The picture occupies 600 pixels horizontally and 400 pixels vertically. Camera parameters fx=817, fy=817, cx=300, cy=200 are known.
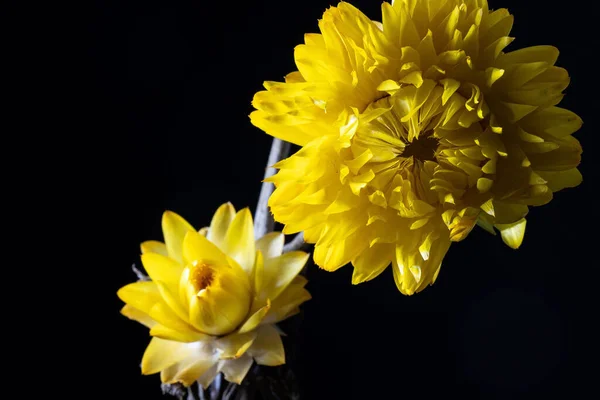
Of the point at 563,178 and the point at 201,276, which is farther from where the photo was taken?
the point at 201,276

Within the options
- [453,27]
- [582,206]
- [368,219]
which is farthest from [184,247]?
[582,206]

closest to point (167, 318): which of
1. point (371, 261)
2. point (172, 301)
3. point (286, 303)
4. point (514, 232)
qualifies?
point (172, 301)

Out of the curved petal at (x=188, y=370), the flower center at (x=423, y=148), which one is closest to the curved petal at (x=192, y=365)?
the curved petal at (x=188, y=370)

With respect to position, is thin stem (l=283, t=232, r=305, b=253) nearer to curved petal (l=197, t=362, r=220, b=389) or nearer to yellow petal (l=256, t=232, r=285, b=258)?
yellow petal (l=256, t=232, r=285, b=258)

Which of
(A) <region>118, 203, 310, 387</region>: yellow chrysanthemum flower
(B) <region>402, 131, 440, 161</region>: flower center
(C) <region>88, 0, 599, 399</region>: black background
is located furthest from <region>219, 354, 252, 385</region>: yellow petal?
(C) <region>88, 0, 599, 399</region>: black background

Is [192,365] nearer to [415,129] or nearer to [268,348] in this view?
[268,348]

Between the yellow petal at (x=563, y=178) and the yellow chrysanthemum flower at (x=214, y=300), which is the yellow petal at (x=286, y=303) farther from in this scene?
the yellow petal at (x=563, y=178)
